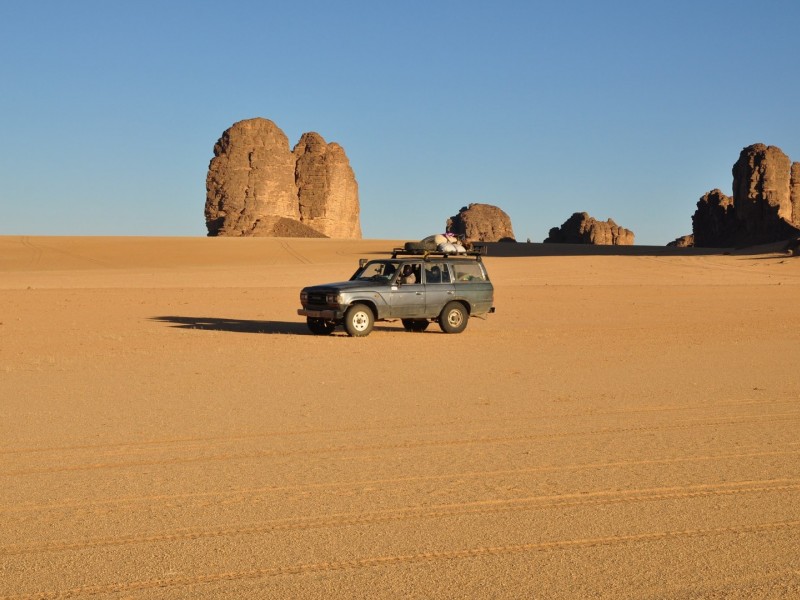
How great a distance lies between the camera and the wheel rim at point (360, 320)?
18922 mm

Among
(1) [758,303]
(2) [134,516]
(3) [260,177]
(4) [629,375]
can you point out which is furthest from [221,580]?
(3) [260,177]

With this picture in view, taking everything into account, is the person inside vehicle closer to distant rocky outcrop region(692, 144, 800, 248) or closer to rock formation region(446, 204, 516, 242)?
distant rocky outcrop region(692, 144, 800, 248)

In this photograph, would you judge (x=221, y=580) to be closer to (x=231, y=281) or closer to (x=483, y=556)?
A: (x=483, y=556)

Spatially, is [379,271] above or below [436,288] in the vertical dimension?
above

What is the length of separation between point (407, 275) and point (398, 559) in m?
14.3

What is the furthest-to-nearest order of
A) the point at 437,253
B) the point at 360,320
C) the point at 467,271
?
the point at 437,253 → the point at 467,271 → the point at 360,320

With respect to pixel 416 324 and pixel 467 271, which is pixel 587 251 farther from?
pixel 467 271

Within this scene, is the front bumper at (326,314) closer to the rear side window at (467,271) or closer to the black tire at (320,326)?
the black tire at (320,326)

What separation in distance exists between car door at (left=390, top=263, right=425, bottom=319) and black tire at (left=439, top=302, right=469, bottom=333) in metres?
0.50

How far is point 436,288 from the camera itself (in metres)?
19.7

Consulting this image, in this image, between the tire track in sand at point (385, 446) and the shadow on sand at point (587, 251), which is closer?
the tire track in sand at point (385, 446)

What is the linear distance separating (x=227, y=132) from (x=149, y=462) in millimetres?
110463

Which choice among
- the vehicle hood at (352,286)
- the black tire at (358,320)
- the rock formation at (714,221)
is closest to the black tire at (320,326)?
the vehicle hood at (352,286)

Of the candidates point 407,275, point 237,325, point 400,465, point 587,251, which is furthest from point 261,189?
point 400,465
